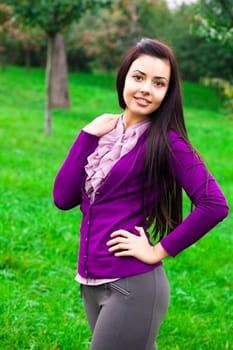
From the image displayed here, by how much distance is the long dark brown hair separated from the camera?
2443 millimetres

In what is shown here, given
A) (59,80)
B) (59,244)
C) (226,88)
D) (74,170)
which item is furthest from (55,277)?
(59,80)

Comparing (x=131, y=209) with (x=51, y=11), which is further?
(x=51, y=11)

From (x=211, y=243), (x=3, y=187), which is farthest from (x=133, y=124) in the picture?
(x=3, y=187)

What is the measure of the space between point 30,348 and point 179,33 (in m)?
36.7

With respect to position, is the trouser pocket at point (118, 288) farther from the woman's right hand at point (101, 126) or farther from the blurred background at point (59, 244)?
the blurred background at point (59, 244)

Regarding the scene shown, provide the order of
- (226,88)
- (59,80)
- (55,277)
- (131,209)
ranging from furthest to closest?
(59,80), (226,88), (55,277), (131,209)

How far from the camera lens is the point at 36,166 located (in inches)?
384

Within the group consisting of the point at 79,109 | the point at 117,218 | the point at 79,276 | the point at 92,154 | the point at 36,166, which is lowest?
the point at 79,109

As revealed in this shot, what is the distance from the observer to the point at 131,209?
2.49 m

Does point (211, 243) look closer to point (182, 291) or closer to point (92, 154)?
point (182, 291)

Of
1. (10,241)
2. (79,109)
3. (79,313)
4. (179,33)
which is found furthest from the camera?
(179,33)

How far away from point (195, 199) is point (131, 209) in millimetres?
264

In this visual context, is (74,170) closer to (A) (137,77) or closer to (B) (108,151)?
(B) (108,151)

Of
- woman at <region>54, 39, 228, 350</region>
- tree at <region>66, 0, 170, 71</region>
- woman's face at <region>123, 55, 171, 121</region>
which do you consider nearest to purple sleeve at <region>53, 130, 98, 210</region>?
woman at <region>54, 39, 228, 350</region>
